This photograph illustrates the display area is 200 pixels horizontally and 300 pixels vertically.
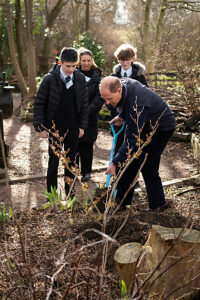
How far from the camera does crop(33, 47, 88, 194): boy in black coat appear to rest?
14.5ft

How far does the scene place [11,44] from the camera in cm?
1246

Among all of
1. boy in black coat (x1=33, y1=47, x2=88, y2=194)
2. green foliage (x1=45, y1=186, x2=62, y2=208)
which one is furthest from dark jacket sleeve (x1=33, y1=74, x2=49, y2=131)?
green foliage (x1=45, y1=186, x2=62, y2=208)

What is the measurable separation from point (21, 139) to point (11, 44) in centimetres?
511

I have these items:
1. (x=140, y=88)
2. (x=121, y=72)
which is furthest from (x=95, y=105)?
(x=140, y=88)

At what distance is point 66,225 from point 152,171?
1.20 meters

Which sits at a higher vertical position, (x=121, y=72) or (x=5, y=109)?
(x=121, y=72)

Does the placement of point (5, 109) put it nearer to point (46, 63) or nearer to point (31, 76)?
point (31, 76)

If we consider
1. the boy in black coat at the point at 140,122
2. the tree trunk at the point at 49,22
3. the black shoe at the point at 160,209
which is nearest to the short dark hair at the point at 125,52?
the boy in black coat at the point at 140,122

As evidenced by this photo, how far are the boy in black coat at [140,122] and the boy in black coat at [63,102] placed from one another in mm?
559

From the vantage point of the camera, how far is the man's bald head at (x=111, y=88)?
3496 mm

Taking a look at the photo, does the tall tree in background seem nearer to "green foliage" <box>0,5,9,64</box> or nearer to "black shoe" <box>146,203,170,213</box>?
"green foliage" <box>0,5,9,64</box>

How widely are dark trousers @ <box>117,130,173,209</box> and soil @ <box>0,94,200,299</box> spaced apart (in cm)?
18

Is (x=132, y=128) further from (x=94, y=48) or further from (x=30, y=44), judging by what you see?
(x=94, y=48)

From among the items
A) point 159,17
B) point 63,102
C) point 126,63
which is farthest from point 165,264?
point 159,17
